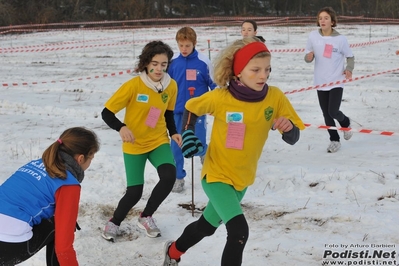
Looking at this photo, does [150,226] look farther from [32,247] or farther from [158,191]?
[32,247]

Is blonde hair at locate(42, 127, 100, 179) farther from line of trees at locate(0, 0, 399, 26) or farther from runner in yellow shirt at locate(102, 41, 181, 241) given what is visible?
line of trees at locate(0, 0, 399, 26)

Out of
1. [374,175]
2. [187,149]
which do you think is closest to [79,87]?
[374,175]

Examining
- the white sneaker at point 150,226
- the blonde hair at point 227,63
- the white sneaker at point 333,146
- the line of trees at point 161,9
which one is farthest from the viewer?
the line of trees at point 161,9

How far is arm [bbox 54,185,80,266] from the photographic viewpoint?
3.05 meters

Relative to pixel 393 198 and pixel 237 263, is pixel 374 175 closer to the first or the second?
pixel 393 198

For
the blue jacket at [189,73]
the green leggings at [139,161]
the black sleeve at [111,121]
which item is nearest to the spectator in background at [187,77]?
the blue jacket at [189,73]

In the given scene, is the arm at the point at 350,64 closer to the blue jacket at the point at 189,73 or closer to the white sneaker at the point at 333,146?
the white sneaker at the point at 333,146

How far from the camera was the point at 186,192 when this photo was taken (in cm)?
Answer: 607

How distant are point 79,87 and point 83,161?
1019cm

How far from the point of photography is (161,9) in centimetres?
4384

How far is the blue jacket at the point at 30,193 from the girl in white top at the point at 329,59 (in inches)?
187

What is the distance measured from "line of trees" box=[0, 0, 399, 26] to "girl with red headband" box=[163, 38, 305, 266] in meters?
34.1

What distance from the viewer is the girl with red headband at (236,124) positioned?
3539 millimetres

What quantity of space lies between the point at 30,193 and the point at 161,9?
138 ft
